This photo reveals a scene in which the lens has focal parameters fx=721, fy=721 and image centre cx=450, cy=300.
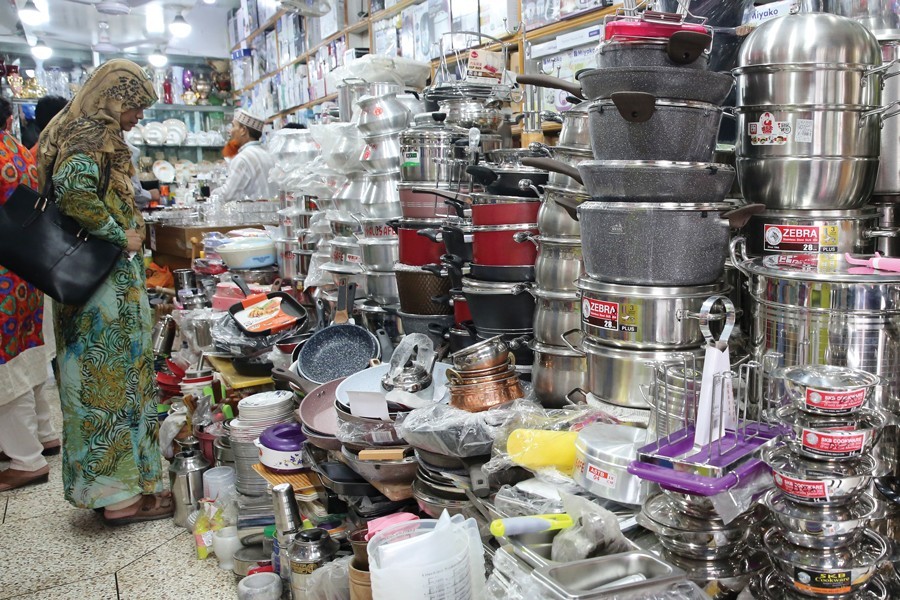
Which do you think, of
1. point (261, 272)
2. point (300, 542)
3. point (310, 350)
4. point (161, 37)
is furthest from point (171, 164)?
point (300, 542)

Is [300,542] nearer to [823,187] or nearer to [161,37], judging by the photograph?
[823,187]

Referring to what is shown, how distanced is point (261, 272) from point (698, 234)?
3.34 metres

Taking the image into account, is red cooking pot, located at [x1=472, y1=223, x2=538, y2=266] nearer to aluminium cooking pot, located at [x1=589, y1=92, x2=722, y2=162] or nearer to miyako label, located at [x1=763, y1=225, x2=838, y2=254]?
aluminium cooking pot, located at [x1=589, y1=92, x2=722, y2=162]

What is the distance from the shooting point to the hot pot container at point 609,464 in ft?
3.71

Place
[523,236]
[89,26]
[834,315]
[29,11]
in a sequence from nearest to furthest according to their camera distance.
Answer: [834,315] → [523,236] → [29,11] → [89,26]

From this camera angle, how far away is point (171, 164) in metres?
8.98

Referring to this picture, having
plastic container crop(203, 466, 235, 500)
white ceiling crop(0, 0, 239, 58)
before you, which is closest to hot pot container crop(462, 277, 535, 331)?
plastic container crop(203, 466, 235, 500)

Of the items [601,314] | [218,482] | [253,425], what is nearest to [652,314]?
[601,314]

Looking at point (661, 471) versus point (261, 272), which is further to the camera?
point (261, 272)

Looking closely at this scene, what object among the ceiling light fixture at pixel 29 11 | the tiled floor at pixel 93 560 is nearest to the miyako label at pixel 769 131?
the tiled floor at pixel 93 560

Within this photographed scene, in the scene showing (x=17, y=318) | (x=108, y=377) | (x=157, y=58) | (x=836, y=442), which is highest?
(x=157, y=58)

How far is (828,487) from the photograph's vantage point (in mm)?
852

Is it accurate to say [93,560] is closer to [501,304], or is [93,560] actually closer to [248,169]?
[501,304]

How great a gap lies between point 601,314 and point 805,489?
0.59 metres
